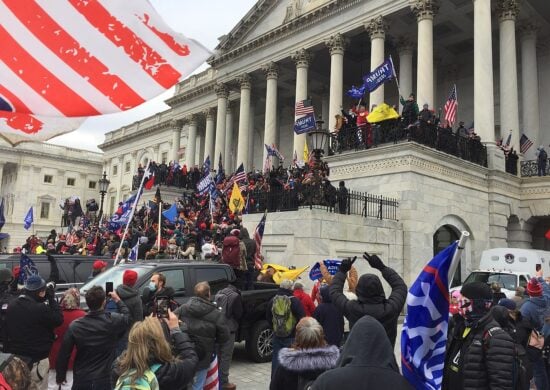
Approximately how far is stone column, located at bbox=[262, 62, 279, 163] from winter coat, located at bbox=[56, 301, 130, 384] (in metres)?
27.1

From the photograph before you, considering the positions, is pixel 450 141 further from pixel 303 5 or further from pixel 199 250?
pixel 303 5

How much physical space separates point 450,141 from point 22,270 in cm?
1708

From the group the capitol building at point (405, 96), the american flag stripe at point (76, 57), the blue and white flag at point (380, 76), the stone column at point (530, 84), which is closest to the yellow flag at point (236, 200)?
the capitol building at point (405, 96)

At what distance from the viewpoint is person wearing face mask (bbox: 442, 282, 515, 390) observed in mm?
3885

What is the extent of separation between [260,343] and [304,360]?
571 centimetres

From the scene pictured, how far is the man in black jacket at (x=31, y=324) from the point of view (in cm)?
565

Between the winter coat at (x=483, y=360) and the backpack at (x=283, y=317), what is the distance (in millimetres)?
2875

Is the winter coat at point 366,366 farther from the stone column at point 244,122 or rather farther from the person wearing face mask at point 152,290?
the stone column at point 244,122

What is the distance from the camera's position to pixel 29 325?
18.5ft

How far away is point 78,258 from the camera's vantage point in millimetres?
11648

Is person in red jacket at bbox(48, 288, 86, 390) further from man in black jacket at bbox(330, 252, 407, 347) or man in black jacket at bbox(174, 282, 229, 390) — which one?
man in black jacket at bbox(330, 252, 407, 347)

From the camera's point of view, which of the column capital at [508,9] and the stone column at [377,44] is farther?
the stone column at [377,44]

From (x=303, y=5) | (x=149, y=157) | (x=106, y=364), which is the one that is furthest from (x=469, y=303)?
(x=149, y=157)

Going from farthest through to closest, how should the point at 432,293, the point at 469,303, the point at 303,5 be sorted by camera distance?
the point at 303,5, the point at 469,303, the point at 432,293
